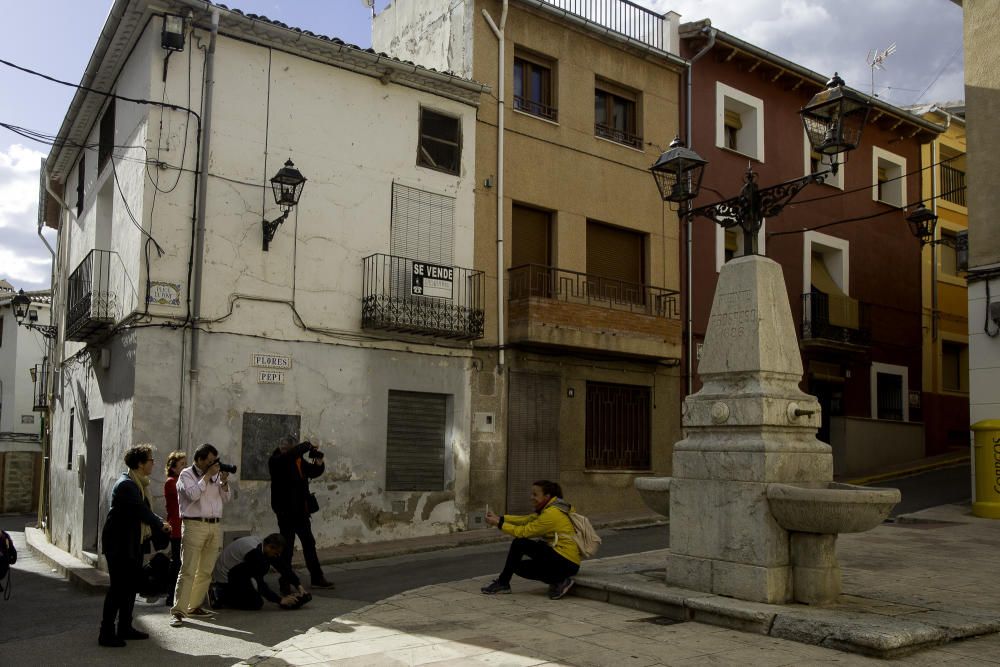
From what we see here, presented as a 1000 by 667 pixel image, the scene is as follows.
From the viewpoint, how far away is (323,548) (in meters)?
13.5

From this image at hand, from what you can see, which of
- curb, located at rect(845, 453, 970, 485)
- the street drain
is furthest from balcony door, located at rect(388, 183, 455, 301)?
curb, located at rect(845, 453, 970, 485)

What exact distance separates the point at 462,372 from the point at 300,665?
9442mm

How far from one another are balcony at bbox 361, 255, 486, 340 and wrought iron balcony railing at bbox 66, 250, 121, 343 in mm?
3718

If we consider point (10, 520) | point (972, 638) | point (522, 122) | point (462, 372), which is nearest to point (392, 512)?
point (462, 372)

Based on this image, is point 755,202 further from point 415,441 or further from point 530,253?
point 530,253

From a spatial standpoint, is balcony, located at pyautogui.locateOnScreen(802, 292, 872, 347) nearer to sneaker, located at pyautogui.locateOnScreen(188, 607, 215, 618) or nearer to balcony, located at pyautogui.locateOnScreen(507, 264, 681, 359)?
balcony, located at pyautogui.locateOnScreen(507, 264, 681, 359)

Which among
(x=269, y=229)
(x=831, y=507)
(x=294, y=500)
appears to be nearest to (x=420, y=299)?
(x=269, y=229)

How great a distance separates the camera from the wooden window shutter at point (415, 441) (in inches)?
581

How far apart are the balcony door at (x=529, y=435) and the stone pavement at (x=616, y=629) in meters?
6.47

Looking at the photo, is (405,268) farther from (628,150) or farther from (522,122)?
(628,150)

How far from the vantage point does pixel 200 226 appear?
13062mm

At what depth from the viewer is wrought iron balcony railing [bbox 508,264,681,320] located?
1634cm

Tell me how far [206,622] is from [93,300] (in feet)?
24.5

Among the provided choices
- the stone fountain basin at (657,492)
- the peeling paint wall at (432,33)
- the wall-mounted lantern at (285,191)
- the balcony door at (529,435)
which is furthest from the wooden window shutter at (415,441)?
the stone fountain basin at (657,492)
